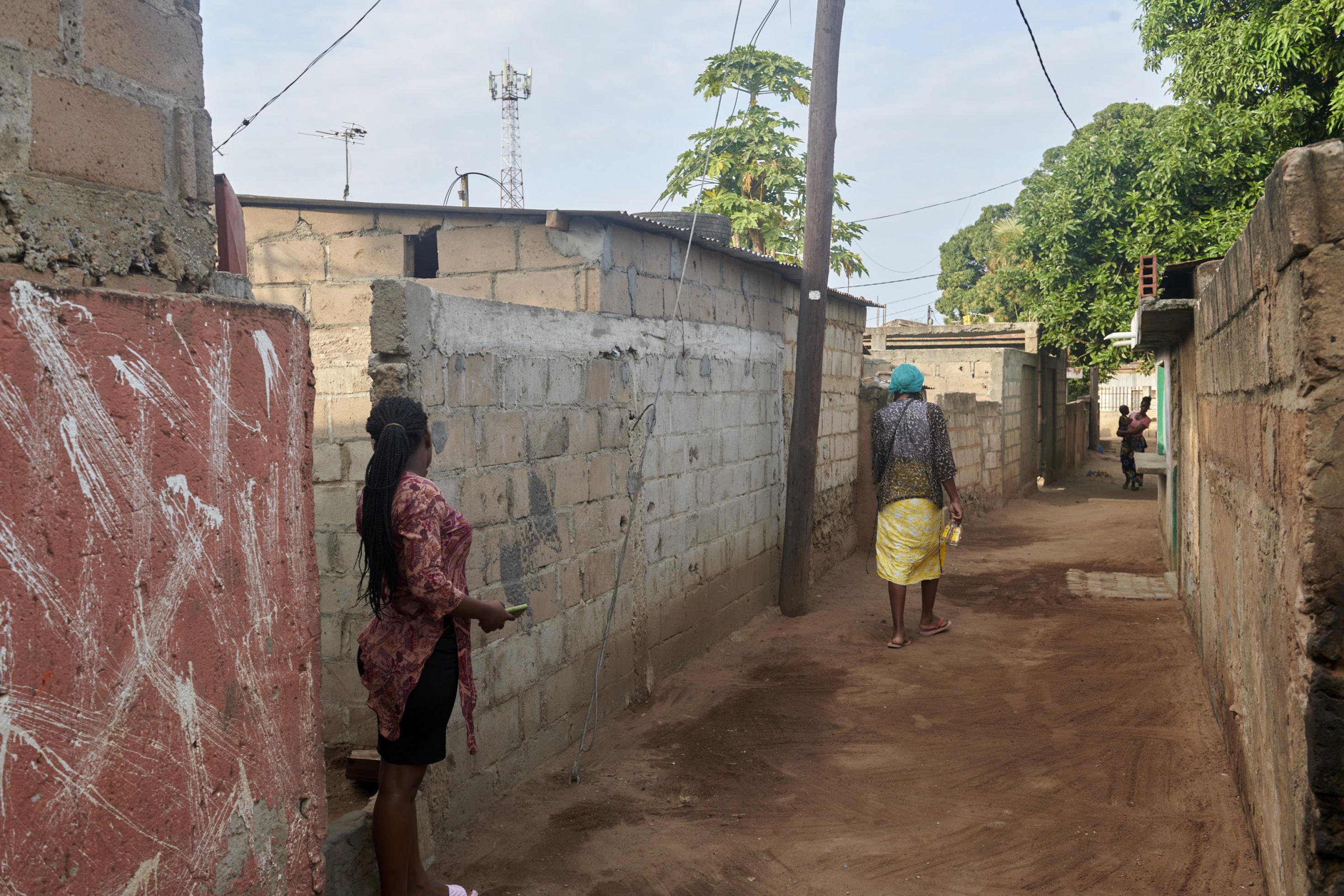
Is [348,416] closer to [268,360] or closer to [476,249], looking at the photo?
[476,249]

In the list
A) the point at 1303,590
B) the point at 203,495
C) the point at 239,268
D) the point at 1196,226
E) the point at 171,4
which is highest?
the point at 1196,226

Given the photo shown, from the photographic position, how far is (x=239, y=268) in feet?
8.66

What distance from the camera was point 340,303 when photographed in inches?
233

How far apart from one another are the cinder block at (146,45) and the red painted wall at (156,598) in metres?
0.52

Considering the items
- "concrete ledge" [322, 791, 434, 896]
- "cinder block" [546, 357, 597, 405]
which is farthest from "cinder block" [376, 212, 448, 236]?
"concrete ledge" [322, 791, 434, 896]

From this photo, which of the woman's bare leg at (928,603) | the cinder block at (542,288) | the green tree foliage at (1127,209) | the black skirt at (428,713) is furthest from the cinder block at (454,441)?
the green tree foliage at (1127,209)

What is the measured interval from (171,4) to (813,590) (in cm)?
728

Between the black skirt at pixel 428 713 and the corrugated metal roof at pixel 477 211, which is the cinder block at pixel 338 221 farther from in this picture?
the black skirt at pixel 428 713

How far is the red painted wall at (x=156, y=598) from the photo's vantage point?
5.52 feet

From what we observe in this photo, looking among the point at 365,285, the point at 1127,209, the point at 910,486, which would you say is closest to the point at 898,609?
the point at 910,486

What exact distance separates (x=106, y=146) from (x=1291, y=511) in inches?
107

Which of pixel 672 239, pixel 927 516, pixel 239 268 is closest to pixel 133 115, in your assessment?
pixel 239 268

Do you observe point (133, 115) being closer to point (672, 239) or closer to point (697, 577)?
point (672, 239)

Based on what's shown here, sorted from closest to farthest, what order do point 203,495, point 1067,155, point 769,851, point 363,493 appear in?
point 203,495, point 363,493, point 769,851, point 1067,155
